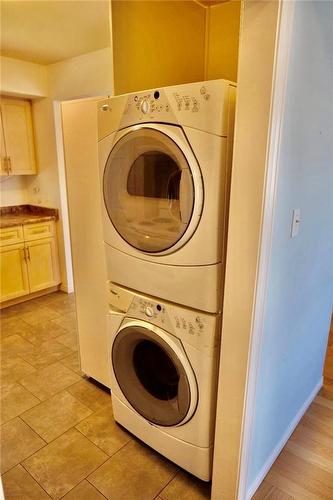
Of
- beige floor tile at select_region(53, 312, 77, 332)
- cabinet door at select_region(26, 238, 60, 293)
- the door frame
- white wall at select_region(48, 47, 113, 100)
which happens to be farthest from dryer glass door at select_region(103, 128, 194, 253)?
cabinet door at select_region(26, 238, 60, 293)

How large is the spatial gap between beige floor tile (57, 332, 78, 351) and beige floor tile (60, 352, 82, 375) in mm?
112

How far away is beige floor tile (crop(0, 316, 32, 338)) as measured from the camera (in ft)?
9.52

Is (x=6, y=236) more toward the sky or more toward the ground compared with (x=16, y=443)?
more toward the sky

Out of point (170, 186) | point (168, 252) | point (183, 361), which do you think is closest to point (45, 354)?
point (183, 361)

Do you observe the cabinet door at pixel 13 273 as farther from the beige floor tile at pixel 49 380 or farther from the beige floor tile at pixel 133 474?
the beige floor tile at pixel 133 474

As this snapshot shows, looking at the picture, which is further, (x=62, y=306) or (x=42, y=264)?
(x=42, y=264)

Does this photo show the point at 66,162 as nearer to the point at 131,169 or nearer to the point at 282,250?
the point at 131,169

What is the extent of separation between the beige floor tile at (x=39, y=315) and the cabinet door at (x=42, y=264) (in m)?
0.29

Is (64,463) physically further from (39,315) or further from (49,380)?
(39,315)

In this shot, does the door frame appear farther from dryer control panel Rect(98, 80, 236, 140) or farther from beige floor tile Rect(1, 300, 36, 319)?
beige floor tile Rect(1, 300, 36, 319)

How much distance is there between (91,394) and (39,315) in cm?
138

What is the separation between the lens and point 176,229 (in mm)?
1263

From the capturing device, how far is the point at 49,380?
2.28 m

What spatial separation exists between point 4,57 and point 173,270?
3.01 metres
